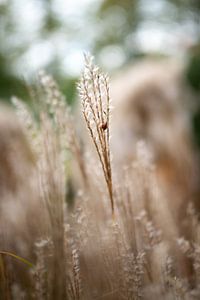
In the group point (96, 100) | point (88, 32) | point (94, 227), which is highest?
point (88, 32)

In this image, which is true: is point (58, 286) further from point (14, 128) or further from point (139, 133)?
point (139, 133)

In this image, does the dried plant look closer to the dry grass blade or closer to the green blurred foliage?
the dry grass blade

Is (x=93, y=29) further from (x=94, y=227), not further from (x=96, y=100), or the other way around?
(x=96, y=100)

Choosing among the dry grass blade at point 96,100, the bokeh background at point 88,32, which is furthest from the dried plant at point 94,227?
the bokeh background at point 88,32

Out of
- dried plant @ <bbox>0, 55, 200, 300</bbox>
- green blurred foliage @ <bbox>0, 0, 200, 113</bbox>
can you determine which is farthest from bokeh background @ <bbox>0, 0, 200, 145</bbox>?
dried plant @ <bbox>0, 55, 200, 300</bbox>

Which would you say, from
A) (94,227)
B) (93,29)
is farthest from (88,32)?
(94,227)

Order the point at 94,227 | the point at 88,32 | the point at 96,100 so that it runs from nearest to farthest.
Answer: the point at 96,100 < the point at 94,227 < the point at 88,32

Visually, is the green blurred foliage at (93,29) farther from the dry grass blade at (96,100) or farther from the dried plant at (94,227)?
the dry grass blade at (96,100)

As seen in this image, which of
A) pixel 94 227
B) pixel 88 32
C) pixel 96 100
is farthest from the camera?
pixel 88 32

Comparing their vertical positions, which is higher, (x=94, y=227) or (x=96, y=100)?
(x=96, y=100)
